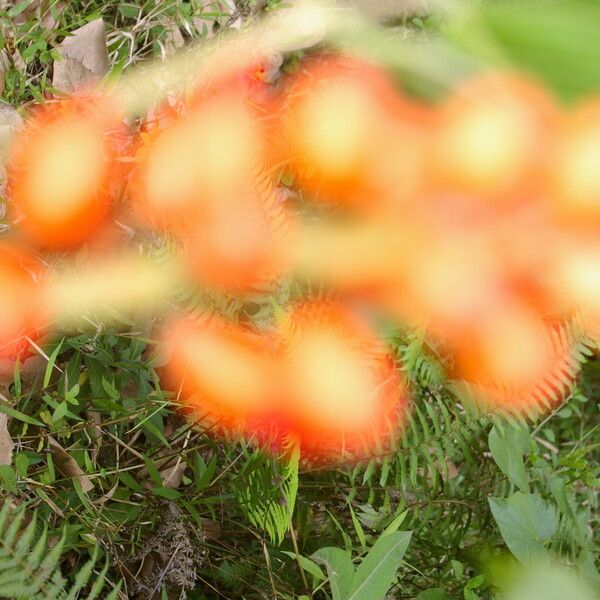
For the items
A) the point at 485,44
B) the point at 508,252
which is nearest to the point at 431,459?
the point at 508,252

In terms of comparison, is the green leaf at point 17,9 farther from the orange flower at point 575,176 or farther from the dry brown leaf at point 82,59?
the orange flower at point 575,176

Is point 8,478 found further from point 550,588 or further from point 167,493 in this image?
point 550,588

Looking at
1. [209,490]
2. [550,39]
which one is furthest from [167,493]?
[550,39]

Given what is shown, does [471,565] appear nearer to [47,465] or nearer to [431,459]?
[431,459]

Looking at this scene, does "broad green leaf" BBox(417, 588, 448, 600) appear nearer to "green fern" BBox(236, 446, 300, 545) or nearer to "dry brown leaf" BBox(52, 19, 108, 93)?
"green fern" BBox(236, 446, 300, 545)

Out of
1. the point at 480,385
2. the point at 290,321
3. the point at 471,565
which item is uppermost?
the point at 290,321
